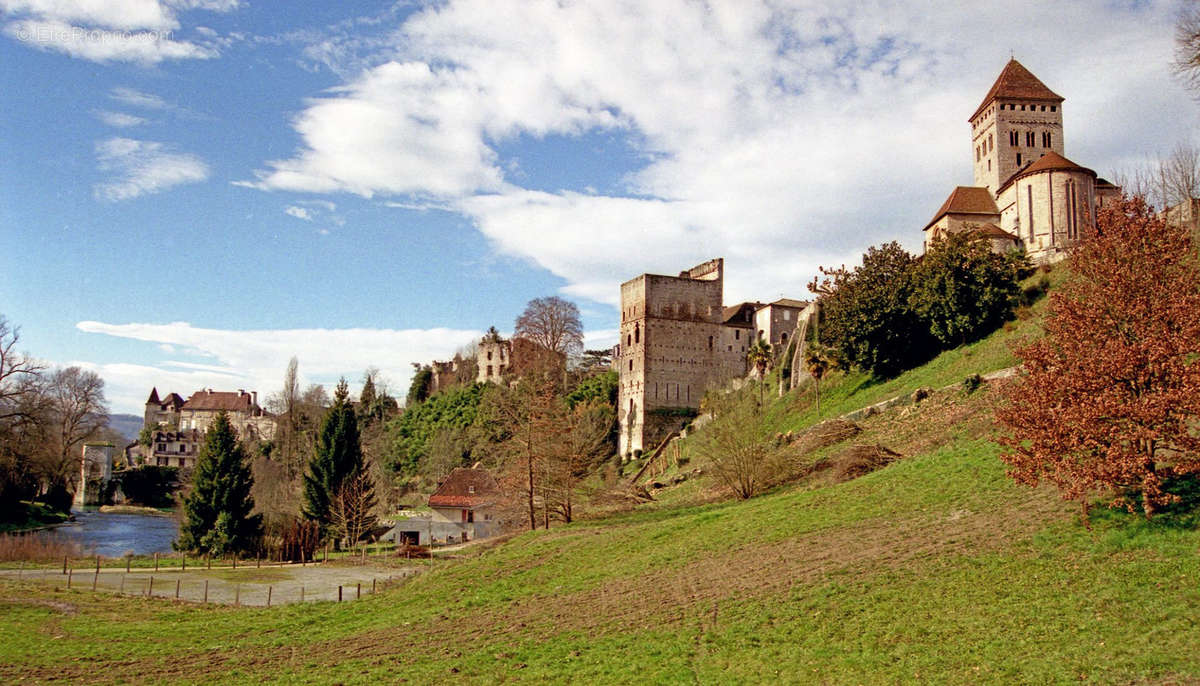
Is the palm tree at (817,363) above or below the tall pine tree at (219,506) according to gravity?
above

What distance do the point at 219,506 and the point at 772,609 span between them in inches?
1336

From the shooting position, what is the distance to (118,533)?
2249 inches

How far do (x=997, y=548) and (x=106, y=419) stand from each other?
266ft

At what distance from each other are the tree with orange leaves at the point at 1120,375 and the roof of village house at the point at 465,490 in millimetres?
34440

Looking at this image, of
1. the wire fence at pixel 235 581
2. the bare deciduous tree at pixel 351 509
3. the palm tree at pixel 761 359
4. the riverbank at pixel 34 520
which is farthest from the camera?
the riverbank at pixel 34 520

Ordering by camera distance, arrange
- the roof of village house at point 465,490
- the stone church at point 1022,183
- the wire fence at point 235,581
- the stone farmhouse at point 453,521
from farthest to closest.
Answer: the roof of village house at point 465,490 < the stone farmhouse at point 453,521 < the stone church at point 1022,183 < the wire fence at point 235,581

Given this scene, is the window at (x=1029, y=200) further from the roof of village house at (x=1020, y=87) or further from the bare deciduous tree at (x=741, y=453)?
the bare deciduous tree at (x=741, y=453)

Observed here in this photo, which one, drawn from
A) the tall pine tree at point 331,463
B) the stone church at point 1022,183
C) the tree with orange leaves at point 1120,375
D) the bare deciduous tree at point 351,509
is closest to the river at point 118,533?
the tall pine tree at point 331,463

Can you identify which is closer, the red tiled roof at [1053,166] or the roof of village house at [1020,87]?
the red tiled roof at [1053,166]

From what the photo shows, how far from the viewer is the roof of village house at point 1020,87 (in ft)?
184

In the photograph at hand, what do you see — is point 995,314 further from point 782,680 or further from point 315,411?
point 315,411

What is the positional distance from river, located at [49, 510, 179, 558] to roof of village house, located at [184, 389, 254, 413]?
157ft

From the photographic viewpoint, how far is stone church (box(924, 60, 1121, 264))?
139ft

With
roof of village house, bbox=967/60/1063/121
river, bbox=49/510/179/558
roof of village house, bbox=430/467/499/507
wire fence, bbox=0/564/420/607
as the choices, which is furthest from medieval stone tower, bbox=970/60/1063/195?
river, bbox=49/510/179/558
